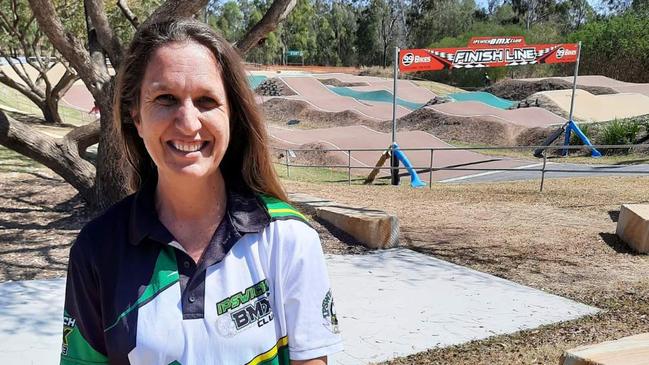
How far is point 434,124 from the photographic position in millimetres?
23641

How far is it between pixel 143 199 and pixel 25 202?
20.9 feet

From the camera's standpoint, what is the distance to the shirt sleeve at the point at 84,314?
4.44 ft

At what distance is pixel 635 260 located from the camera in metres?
5.62

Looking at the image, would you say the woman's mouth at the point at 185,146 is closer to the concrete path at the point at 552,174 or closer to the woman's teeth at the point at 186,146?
the woman's teeth at the point at 186,146

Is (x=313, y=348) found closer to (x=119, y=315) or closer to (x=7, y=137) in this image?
(x=119, y=315)

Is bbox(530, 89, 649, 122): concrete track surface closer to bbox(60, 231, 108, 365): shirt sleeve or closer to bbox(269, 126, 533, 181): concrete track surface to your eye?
bbox(269, 126, 533, 181): concrete track surface

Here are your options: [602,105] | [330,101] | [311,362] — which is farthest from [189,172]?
[330,101]

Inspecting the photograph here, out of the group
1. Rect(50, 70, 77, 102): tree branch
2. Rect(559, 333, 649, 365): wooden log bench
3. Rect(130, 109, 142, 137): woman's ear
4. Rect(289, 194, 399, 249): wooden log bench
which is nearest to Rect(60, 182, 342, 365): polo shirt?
Rect(130, 109, 142, 137): woman's ear

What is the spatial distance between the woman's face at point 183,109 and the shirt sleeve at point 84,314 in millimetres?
294

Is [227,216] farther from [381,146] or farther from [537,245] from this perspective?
[381,146]

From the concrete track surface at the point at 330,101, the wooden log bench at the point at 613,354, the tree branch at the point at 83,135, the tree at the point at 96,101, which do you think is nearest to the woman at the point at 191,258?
the wooden log bench at the point at 613,354

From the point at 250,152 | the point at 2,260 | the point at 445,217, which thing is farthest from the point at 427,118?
the point at 250,152

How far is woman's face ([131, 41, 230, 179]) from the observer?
4.42 feet

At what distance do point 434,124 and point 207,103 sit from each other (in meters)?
22.9
